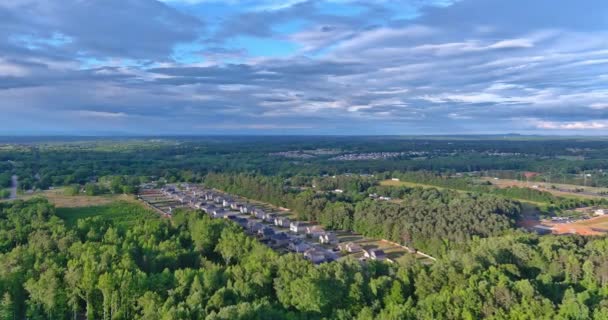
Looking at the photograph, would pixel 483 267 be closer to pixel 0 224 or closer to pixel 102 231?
pixel 102 231

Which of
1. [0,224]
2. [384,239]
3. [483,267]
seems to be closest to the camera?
[483,267]

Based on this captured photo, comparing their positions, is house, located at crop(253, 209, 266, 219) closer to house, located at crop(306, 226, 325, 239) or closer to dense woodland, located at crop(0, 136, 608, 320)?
house, located at crop(306, 226, 325, 239)

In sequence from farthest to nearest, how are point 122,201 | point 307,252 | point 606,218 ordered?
point 122,201 < point 606,218 < point 307,252

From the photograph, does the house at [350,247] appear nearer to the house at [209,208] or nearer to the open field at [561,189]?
the house at [209,208]

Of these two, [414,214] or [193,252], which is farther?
[414,214]

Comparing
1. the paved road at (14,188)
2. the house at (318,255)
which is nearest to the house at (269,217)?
the house at (318,255)

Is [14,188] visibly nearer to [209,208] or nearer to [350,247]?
[209,208]

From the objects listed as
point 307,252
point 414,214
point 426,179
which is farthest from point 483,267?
point 426,179
